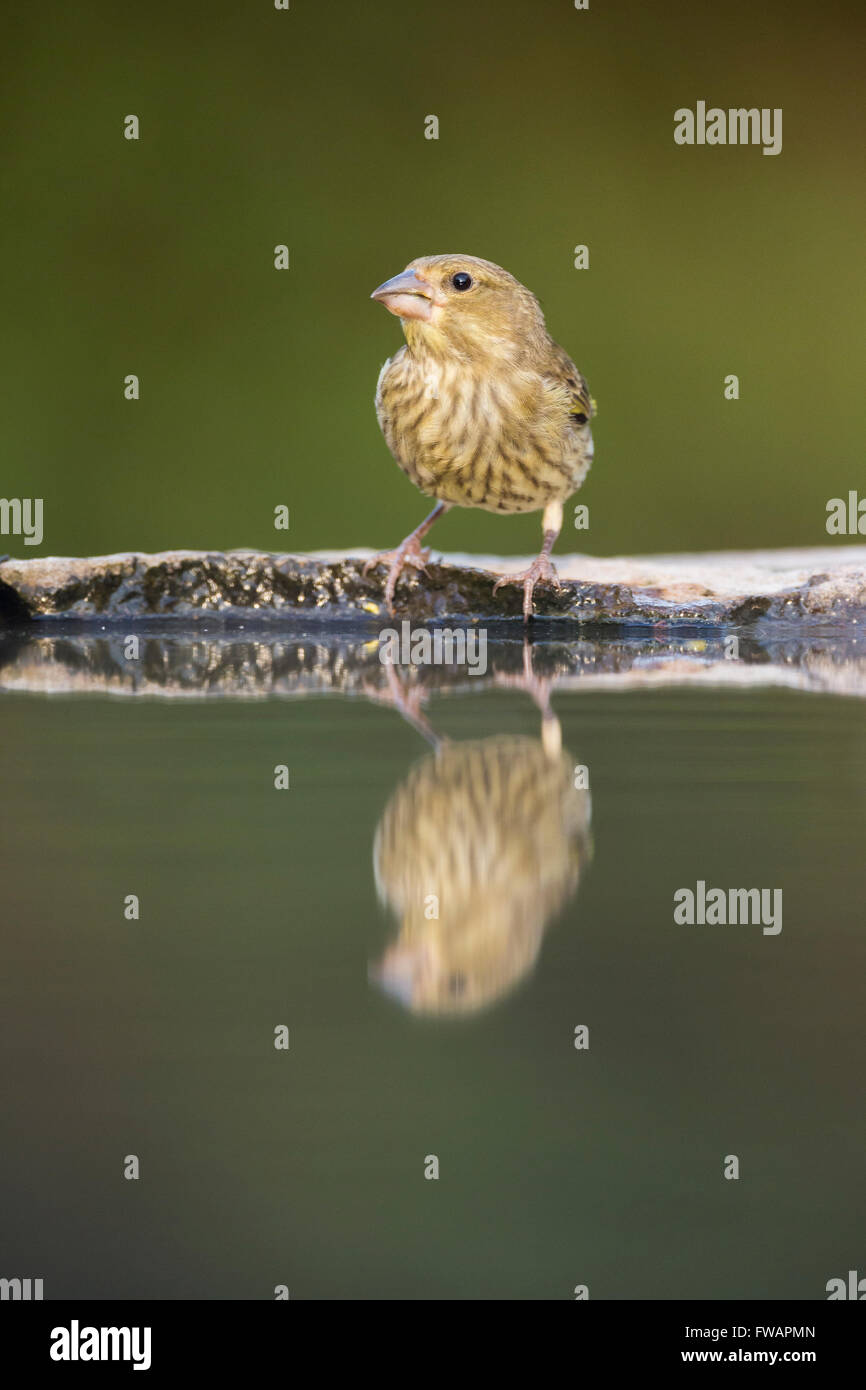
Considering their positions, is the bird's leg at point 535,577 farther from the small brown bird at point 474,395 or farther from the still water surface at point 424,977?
Result: the still water surface at point 424,977

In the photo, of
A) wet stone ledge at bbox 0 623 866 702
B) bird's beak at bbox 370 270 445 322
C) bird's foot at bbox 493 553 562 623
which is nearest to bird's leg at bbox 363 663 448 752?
wet stone ledge at bbox 0 623 866 702

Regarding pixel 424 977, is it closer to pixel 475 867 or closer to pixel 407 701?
pixel 475 867

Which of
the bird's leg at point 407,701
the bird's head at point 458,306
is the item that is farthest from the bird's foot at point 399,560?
the bird's leg at point 407,701

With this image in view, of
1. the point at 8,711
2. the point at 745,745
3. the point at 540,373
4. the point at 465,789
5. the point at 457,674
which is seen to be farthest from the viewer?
the point at 540,373

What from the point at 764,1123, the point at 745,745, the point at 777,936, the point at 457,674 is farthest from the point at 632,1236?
the point at 457,674

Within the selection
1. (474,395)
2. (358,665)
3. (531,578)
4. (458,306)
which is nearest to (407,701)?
(358,665)

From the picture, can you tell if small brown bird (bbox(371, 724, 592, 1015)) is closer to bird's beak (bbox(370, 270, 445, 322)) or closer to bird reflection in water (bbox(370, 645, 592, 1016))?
bird reflection in water (bbox(370, 645, 592, 1016))

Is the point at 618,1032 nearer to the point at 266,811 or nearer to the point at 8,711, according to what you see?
the point at 266,811
